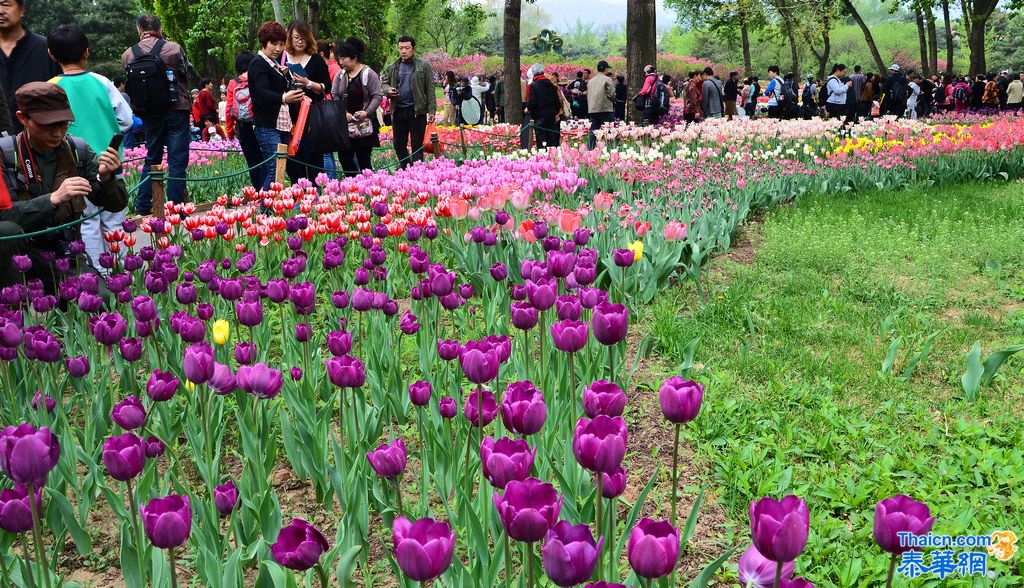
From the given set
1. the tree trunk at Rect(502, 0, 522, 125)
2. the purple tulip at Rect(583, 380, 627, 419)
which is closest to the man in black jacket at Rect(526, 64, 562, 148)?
the tree trunk at Rect(502, 0, 522, 125)

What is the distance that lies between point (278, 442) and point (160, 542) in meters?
1.73

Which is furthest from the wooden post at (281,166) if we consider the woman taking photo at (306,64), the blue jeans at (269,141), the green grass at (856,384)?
the green grass at (856,384)

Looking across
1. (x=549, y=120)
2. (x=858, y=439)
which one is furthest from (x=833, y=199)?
(x=858, y=439)

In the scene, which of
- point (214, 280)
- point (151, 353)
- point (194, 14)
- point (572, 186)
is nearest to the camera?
point (151, 353)

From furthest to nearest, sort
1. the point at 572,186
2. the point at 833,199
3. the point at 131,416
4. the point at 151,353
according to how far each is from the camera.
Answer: the point at 833,199 < the point at 572,186 < the point at 151,353 < the point at 131,416

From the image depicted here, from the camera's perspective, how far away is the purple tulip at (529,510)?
1.20 m

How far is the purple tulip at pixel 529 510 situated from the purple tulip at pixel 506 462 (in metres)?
0.14

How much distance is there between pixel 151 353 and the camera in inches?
126

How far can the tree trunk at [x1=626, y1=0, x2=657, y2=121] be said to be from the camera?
42.8ft

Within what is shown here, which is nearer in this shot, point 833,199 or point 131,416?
point 131,416

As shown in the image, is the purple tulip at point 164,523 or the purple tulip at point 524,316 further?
the purple tulip at point 524,316

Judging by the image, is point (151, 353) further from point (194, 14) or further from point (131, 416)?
point (194, 14)

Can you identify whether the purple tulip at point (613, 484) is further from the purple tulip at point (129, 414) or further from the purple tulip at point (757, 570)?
the purple tulip at point (129, 414)

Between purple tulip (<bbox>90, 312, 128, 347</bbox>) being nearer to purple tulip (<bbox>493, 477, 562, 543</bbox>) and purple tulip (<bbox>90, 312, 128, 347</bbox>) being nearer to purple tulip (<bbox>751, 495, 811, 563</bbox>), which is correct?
purple tulip (<bbox>493, 477, 562, 543</bbox>)
